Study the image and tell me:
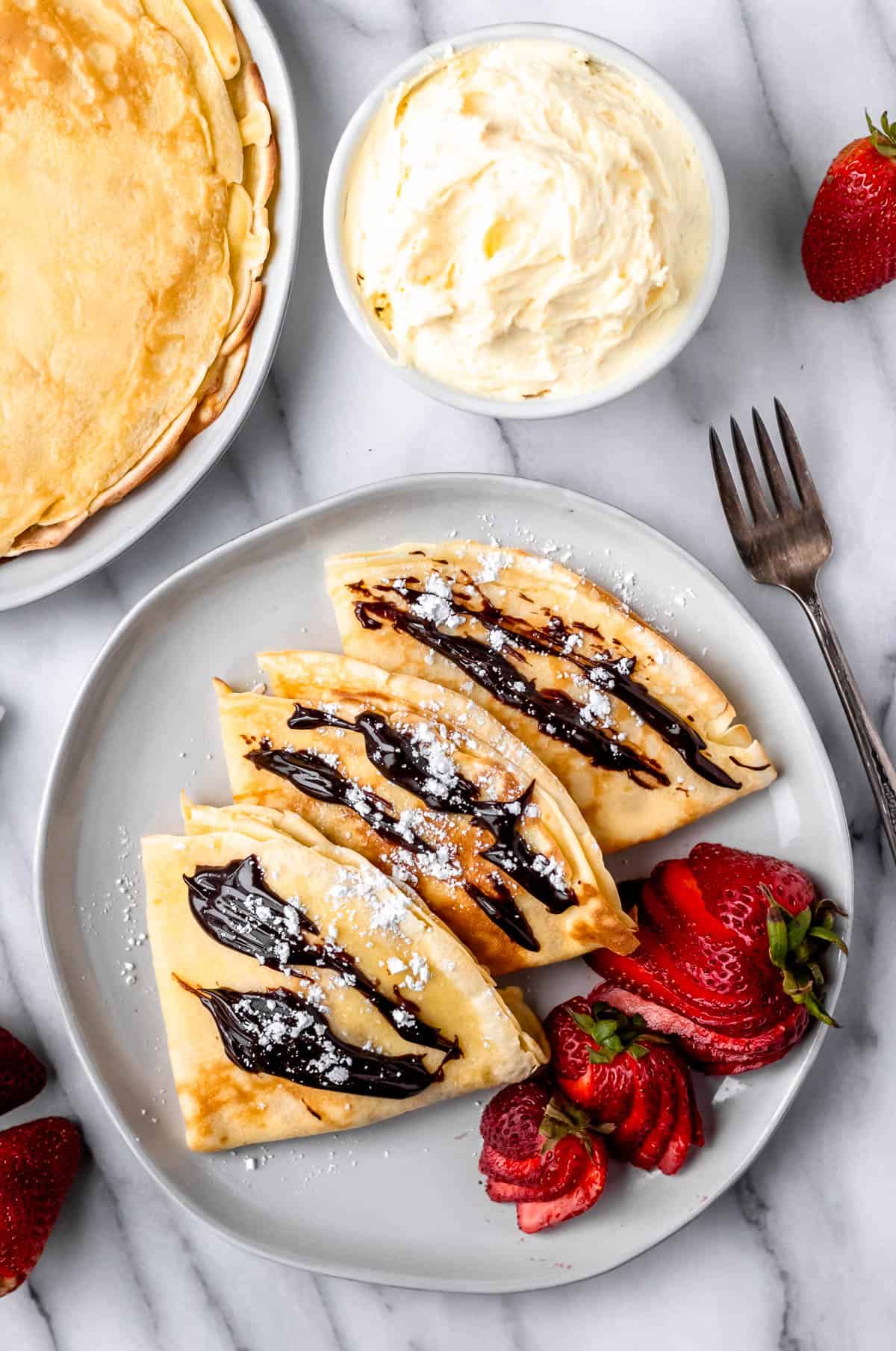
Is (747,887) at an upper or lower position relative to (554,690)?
lower

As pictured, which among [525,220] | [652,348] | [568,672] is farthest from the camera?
[568,672]

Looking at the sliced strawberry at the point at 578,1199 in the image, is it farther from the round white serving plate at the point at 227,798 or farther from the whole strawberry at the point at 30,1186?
the whole strawberry at the point at 30,1186

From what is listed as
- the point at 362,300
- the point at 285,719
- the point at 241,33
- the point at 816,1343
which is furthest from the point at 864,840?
the point at 241,33

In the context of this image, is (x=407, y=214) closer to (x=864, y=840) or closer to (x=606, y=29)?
(x=606, y=29)

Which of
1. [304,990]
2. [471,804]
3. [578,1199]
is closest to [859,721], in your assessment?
[471,804]

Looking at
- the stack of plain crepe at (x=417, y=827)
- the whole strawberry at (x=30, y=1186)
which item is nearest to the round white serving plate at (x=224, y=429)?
the stack of plain crepe at (x=417, y=827)

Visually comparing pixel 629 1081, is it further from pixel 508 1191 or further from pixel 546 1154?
pixel 508 1191

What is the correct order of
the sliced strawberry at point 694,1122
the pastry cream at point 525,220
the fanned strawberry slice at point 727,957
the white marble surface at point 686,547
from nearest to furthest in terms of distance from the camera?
1. the pastry cream at point 525,220
2. the fanned strawberry slice at point 727,957
3. the sliced strawberry at point 694,1122
4. the white marble surface at point 686,547
